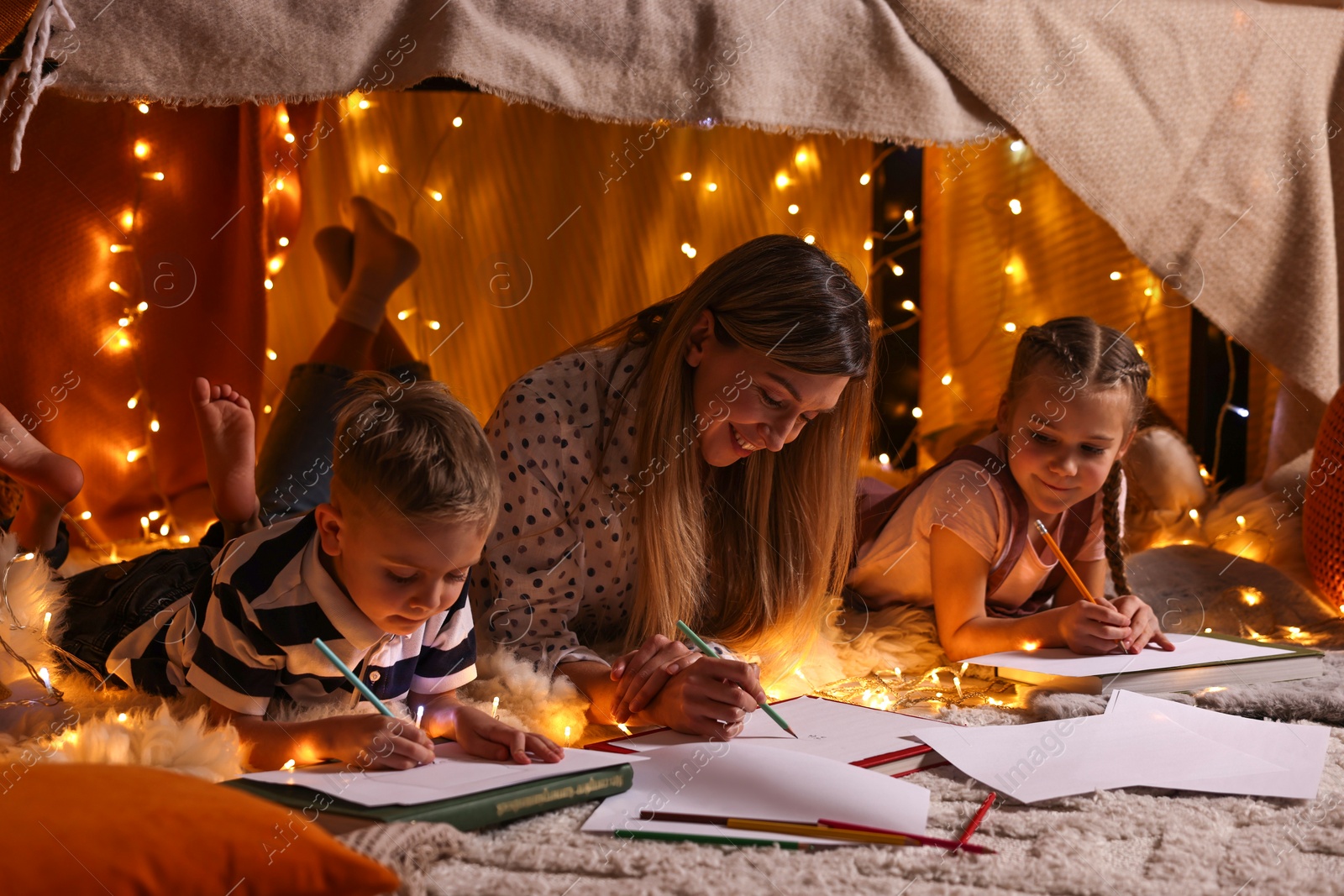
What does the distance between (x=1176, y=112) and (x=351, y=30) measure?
1.05m

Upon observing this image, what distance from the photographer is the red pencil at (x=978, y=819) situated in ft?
2.42

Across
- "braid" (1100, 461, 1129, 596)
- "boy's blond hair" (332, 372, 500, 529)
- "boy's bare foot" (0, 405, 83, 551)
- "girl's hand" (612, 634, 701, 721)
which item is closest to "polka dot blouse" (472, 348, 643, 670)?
"girl's hand" (612, 634, 701, 721)

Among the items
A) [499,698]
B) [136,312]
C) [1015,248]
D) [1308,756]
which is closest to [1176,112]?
[1015,248]

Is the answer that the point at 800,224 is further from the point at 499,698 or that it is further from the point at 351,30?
the point at 499,698

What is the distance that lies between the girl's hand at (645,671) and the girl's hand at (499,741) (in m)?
0.15

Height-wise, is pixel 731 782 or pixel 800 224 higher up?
pixel 800 224

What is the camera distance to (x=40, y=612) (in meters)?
1.07

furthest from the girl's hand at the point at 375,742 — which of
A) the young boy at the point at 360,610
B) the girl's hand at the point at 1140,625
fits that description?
the girl's hand at the point at 1140,625

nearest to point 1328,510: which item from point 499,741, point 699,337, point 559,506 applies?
point 699,337

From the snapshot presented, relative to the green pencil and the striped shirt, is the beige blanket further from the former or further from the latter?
the green pencil

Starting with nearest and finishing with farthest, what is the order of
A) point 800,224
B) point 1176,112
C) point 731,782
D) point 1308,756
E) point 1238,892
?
point 1238,892 < point 731,782 < point 1308,756 < point 1176,112 < point 800,224

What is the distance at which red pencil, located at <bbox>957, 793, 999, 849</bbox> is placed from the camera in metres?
0.74

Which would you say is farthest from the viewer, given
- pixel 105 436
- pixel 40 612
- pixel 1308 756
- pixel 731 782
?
pixel 105 436

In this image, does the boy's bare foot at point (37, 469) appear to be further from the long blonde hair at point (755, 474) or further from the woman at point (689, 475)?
the long blonde hair at point (755, 474)
